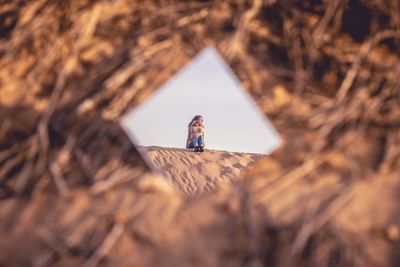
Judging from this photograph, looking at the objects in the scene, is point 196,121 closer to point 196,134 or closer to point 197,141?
point 196,134

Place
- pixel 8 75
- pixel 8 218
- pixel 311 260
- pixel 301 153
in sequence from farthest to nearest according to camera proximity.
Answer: pixel 8 75
pixel 301 153
pixel 8 218
pixel 311 260

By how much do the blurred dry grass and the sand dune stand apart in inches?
161

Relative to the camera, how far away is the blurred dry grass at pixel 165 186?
83 cm

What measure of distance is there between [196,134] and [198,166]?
2.69ft

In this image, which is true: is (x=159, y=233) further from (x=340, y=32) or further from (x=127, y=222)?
(x=340, y=32)

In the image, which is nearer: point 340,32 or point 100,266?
point 100,266

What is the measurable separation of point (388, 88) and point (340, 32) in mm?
355

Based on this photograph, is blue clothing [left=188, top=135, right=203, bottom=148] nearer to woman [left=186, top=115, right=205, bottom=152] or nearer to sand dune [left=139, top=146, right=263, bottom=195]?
woman [left=186, top=115, right=205, bottom=152]

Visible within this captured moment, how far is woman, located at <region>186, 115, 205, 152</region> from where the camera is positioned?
626cm

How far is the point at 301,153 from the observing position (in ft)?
3.27

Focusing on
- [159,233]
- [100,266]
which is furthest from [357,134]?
[100,266]

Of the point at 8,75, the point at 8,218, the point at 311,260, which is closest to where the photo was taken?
the point at 311,260

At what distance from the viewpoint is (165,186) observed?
0.99 metres

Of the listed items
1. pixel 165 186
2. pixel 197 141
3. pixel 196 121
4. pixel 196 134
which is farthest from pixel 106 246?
pixel 197 141
